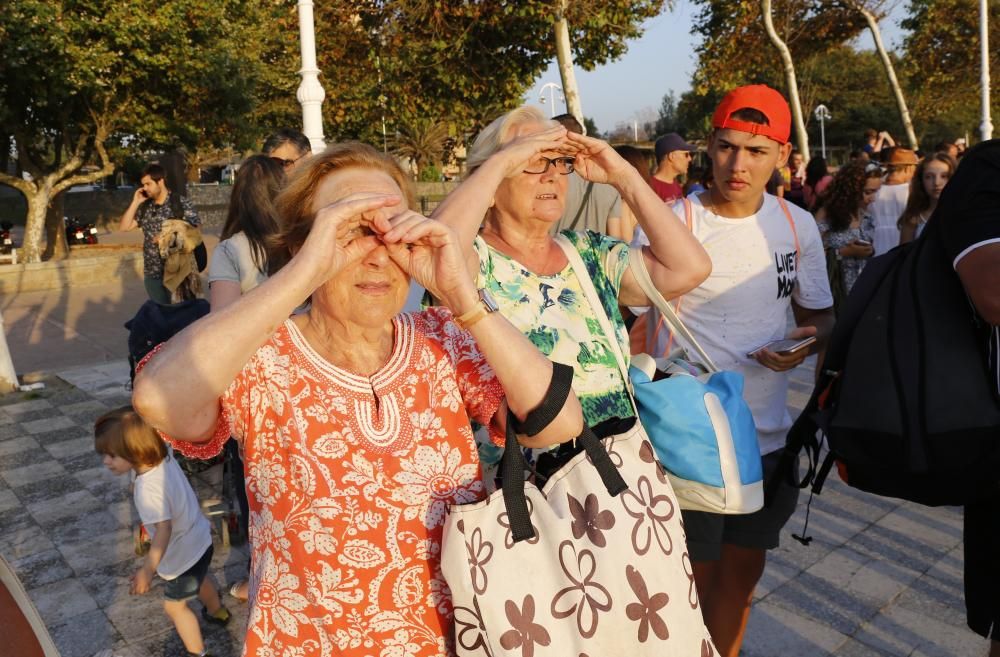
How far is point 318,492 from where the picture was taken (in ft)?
5.15

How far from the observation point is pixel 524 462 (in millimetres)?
1593

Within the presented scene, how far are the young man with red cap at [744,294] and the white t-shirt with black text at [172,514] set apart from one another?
2.11m

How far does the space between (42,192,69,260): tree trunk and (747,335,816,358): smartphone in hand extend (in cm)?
2011

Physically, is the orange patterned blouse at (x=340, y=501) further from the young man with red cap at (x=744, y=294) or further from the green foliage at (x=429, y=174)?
the green foliage at (x=429, y=174)

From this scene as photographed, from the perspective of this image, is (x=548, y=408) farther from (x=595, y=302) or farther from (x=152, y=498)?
(x=152, y=498)

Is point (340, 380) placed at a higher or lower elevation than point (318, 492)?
higher

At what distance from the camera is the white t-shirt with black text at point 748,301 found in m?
2.79

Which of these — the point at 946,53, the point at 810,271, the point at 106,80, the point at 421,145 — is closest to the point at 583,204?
the point at 810,271

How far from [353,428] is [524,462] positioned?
35 centimetres

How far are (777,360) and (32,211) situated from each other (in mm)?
18330

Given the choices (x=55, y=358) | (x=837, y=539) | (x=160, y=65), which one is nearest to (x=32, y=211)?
(x=160, y=65)

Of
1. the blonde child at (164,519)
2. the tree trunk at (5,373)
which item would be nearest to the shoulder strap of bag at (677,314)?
the blonde child at (164,519)

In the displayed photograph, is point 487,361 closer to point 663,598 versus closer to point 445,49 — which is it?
point 663,598

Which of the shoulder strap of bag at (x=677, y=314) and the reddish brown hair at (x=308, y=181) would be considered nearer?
the reddish brown hair at (x=308, y=181)
